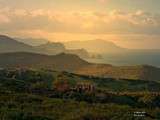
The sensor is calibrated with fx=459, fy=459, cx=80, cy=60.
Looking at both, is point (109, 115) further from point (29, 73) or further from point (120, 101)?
point (29, 73)

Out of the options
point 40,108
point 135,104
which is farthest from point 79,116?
point 135,104

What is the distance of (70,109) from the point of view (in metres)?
41.0

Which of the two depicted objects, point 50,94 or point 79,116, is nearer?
point 79,116

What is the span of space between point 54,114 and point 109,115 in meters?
4.51

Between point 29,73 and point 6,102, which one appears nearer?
point 6,102

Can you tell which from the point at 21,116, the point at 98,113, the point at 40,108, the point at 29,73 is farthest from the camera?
the point at 29,73

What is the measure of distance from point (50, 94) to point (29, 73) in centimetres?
5083

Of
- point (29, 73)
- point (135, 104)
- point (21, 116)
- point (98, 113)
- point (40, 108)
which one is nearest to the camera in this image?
point (21, 116)

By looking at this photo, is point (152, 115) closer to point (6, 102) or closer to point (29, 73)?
point (6, 102)

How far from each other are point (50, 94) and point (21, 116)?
2202 centimetres

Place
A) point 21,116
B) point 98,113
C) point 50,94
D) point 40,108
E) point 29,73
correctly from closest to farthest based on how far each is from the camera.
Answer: point 21,116
point 98,113
point 40,108
point 50,94
point 29,73

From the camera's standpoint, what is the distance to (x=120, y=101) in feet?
182

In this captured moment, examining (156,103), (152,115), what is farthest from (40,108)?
(156,103)

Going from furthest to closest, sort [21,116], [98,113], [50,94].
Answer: [50,94]
[98,113]
[21,116]
